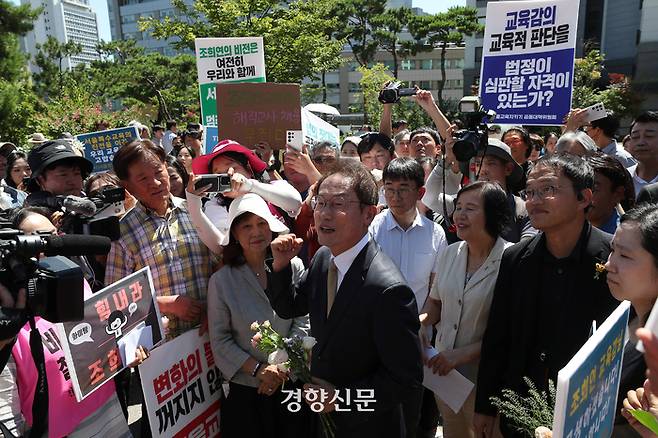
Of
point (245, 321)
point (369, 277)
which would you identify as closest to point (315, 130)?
point (245, 321)

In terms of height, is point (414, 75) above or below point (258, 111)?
above

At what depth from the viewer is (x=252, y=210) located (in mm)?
2666

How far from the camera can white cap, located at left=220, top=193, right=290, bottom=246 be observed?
8.81 ft

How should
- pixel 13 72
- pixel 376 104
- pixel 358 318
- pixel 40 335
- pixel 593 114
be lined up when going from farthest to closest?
pixel 376 104, pixel 13 72, pixel 593 114, pixel 358 318, pixel 40 335

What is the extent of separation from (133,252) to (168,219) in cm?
27

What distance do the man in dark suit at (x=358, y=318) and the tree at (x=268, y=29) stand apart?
575 inches

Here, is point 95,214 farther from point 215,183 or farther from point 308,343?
point 308,343

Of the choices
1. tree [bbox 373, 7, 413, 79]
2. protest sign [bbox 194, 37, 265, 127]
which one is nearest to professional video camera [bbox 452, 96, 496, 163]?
protest sign [bbox 194, 37, 265, 127]

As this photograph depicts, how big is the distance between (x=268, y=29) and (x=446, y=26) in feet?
88.1

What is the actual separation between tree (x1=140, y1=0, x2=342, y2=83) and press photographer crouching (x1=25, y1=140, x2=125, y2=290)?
13248mm

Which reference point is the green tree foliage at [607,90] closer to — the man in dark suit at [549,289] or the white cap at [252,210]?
the man in dark suit at [549,289]

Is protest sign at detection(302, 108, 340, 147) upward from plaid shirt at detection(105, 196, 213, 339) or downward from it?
upward

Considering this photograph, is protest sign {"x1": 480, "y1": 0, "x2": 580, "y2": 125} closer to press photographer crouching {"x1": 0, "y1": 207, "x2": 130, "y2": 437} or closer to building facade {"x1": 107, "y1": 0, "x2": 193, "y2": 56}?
press photographer crouching {"x1": 0, "y1": 207, "x2": 130, "y2": 437}

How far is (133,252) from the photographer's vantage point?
2807mm
